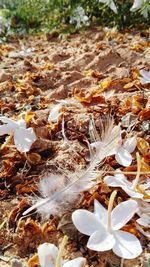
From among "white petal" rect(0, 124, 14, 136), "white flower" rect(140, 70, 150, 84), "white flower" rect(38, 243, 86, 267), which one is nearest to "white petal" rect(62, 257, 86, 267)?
"white flower" rect(38, 243, 86, 267)

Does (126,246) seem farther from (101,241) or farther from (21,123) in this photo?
(21,123)

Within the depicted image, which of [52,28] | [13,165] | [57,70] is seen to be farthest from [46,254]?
[52,28]

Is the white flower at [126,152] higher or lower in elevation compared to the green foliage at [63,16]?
higher

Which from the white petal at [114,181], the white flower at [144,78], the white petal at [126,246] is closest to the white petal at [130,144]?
the white petal at [114,181]

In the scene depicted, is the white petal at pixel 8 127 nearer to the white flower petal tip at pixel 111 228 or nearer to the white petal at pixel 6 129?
the white petal at pixel 6 129

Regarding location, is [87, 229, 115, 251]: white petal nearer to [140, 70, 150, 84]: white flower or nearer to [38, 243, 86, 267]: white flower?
[38, 243, 86, 267]: white flower
